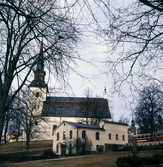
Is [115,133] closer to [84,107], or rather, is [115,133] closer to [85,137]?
[85,137]

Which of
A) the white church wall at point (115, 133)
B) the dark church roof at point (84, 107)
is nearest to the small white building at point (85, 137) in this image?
the white church wall at point (115, 133)

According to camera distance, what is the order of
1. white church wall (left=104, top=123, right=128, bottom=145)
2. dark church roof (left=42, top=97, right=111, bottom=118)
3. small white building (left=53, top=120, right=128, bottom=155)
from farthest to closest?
white church wall (left=104, top=123, right=128, bottom=145) → small white building (left=53, top=120, right=128, bottom=155) → dark church roof (left=42, top=97, right=111, bottom=118)

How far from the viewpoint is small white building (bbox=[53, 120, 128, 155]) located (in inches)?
1902

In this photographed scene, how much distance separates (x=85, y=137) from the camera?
166 ft

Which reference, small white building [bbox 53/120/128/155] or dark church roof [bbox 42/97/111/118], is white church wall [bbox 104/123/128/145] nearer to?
small white building [bbox 53/120/128/155]

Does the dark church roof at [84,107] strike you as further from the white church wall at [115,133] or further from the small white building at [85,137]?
the white church wall at [115,133]

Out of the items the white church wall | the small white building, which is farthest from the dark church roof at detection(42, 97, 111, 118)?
the white church wall

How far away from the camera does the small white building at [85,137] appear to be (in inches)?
1902

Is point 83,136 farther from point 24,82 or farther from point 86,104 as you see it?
point 24,82

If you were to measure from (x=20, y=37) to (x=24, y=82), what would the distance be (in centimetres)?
215

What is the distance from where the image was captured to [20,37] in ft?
37.7

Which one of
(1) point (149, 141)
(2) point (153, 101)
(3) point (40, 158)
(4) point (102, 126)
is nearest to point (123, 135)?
(4) point (102, 126)

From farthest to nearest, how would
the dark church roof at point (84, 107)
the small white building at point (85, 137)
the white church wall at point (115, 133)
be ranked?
the white church wall at point (115, 133)
the small white building at point (85, 137)
the dark church roof at point (84, 107)

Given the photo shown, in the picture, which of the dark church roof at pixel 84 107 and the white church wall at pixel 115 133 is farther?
the white church wall at pixel 115 133
